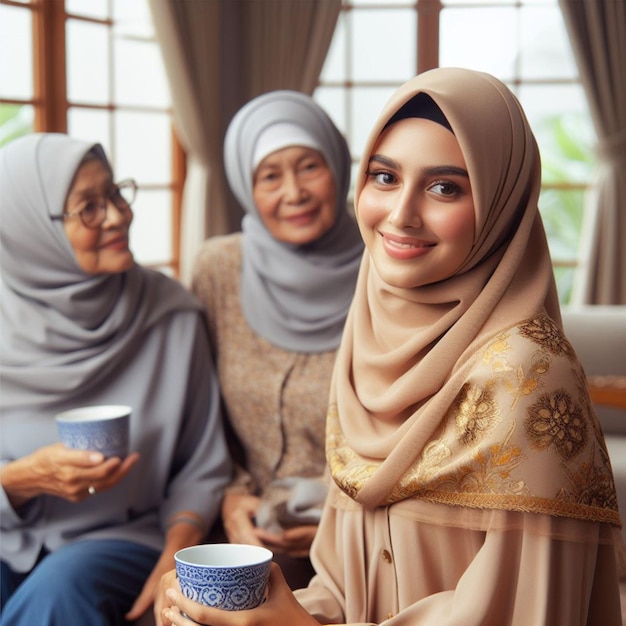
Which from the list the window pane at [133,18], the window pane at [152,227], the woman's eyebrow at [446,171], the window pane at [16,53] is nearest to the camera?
the woman's eyebrow at [446,171]

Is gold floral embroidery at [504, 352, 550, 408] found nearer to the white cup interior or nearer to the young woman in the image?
the young woman

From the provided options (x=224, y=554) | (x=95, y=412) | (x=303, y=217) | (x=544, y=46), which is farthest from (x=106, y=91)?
(x=224, y=554)

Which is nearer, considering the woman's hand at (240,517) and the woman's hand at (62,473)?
the woman's hand at (62,473)

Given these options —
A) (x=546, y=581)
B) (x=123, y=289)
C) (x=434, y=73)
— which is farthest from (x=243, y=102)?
(x=546, y=581)

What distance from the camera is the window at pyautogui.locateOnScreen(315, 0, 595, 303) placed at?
202 inches

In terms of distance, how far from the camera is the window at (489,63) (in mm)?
5125

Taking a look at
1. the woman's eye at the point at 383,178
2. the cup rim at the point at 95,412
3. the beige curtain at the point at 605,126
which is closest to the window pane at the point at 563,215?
the beige curtain at the point at 605,126

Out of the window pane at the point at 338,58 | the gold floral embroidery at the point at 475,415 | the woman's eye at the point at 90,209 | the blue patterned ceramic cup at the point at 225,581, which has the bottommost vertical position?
the blue patterned ceramic cup at the point at 225,581

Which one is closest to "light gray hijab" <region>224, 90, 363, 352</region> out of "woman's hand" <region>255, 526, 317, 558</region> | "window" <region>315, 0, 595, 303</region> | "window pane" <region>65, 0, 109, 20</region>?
"woman's hand" <region>255, 526, 317, 558</region>

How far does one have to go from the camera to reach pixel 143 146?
4.78m

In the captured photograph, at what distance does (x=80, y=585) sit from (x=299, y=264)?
2.81 ft

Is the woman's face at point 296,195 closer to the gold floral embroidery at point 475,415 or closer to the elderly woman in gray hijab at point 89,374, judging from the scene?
the elderly woman in gray hijab at point 89,374

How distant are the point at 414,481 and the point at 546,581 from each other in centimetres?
20

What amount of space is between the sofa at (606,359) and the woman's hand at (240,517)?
1.52 metres
